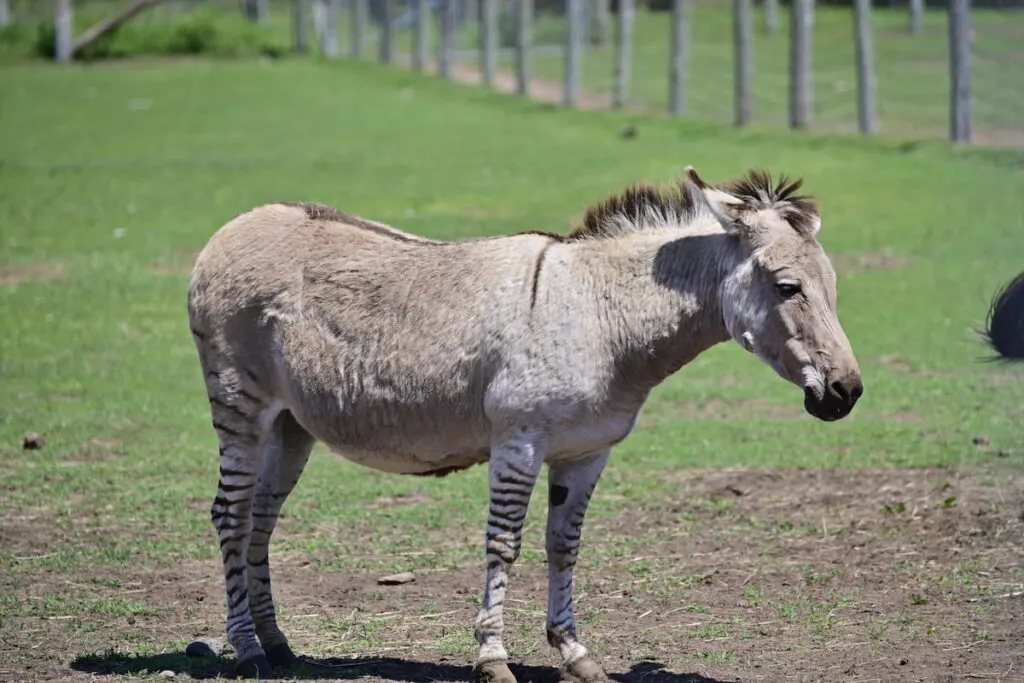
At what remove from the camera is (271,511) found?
296 inches

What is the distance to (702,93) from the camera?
100 feet

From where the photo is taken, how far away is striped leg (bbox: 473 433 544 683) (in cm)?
653

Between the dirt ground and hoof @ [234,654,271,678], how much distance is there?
0.13m

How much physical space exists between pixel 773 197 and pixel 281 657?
10.7ft

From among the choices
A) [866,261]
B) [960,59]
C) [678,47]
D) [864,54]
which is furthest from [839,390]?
[678,47]

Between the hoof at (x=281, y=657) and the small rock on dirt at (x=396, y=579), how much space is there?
1.31m

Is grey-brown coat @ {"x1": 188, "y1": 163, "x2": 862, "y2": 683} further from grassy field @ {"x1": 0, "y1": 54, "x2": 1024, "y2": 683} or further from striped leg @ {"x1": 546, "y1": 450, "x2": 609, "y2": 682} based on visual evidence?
grassy field @ {"x1": 0, "y1": 54, "x2": 1024, "y2": 683}

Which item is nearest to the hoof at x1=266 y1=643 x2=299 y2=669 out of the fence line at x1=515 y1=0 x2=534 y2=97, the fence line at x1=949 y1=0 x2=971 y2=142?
the fence line at x1=949 y1=0 x2=971 y2=142

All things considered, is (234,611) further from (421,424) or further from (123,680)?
(421,424)

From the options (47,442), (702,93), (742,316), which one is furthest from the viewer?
(702,93)

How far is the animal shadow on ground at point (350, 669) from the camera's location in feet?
22.7

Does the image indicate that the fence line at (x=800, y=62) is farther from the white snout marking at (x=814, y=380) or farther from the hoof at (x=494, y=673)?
the hoof at (x=494, y=673)

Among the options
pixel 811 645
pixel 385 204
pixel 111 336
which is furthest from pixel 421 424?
pixel 385 204

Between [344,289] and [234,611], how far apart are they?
167 centimetres
